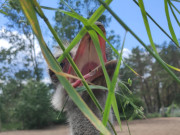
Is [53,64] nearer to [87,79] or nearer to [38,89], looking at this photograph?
[87,79]

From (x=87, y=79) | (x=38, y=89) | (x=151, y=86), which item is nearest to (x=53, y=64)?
(x=87, y=79)

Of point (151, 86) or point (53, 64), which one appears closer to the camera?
point (53, 64)

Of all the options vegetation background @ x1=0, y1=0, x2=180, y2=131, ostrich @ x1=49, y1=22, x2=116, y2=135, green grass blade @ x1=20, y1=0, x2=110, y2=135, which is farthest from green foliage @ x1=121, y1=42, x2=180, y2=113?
green grass blade @ x1=20, y1=0, x2=110, y2=135

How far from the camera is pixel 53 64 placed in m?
0.23

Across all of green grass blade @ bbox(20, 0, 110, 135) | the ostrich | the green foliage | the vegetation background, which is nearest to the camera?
green grass blade @ bbox(20, 0, 110, 135)

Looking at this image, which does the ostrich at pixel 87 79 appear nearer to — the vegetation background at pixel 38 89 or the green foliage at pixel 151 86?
the vegetation background at pixel 38 89

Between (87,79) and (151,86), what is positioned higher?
(151,86)

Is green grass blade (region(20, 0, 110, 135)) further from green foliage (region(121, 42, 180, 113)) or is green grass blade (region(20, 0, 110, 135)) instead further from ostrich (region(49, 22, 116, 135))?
green foliage (region(121, 42, 180, 113))

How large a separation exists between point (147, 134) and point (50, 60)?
6645 millimetres

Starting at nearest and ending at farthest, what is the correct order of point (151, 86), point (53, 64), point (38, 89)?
point (53, 64) < point (38, 89) < point (151, 86)

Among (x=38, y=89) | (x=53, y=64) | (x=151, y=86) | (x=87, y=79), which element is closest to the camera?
(x=53, y=64)

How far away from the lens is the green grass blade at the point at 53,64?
A: 0.20m

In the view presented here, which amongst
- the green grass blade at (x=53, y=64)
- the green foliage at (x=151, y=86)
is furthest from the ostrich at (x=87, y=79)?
the green foliage at (x=151, y=86)

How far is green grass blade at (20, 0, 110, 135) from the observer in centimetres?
20
